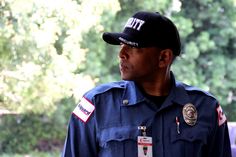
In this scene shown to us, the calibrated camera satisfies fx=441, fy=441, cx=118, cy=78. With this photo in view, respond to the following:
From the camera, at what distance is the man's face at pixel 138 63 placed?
1.03 m

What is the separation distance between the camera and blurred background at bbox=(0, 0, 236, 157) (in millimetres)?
1966

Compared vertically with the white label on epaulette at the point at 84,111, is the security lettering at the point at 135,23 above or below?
above

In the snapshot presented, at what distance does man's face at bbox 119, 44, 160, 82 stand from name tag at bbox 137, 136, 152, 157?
141 mm

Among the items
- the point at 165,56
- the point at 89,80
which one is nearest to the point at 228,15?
the point at 89,80

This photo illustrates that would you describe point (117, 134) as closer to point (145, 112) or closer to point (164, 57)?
point (145, 112)

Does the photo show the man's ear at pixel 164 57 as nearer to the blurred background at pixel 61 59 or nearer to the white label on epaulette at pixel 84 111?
the white label on epaulette at pixel 84 111

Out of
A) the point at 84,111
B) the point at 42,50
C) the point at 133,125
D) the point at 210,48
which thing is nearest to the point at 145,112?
the point at 133,125

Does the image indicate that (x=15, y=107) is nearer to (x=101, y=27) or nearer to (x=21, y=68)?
(x=21, y=68)

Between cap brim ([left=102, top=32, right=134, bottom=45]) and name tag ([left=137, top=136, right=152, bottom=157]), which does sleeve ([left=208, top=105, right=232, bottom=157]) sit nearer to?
name tag ([left=137, top=136, right=152, bottom=157])

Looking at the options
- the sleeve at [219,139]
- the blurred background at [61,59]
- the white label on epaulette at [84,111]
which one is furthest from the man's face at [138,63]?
the blurred background at [61,59]

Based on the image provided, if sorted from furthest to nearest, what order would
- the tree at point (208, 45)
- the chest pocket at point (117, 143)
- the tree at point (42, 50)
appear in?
the tree at point (208, 45), the tree at point (42, 50), the chest pocket at point (117, 143)

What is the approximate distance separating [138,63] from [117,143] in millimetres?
192

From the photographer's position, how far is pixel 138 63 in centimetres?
103

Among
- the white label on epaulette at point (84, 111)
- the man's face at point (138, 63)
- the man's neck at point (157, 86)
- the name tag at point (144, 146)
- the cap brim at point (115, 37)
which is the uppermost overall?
the cap brim at point (115, 37)
